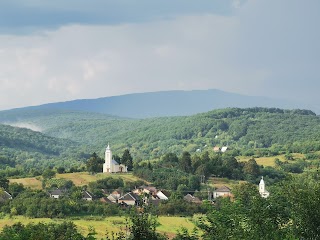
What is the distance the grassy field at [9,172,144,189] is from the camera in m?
67.8

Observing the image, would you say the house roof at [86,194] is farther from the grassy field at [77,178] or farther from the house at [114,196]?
the grassy field at [77,178]

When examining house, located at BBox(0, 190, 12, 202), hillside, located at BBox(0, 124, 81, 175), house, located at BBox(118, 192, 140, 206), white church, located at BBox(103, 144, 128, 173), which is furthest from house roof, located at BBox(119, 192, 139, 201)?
hillside, located at BBox(0, 124, 81, 175)

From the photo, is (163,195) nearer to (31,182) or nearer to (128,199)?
(128,199)

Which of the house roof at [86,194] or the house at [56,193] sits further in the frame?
the house roof at [86,194]

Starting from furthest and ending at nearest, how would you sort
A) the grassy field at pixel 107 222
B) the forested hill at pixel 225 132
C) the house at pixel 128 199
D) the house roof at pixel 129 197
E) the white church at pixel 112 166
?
the forested hill at pixel 225 132
the white church at pixel 112 166
the house roof at pixel 129 197
the house at pixel 128 199
the grassy field at pixel 107 222

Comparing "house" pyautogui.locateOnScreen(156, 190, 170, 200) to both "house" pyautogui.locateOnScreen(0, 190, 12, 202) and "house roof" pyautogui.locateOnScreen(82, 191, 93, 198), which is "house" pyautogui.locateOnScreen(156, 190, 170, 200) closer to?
"house roof" pyautogui.locateOnScreen(82, 191, 93, 198)

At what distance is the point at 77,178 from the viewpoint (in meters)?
71.5

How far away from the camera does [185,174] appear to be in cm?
7638

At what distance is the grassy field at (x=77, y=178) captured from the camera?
2670 inches

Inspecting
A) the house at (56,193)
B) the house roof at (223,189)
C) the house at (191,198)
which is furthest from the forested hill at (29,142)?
the house at (191,198)

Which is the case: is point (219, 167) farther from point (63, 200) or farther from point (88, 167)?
point (63, 200)

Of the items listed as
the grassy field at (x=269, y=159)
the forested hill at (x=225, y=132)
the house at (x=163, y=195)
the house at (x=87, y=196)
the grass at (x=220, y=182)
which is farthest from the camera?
the forested hill at (x=225, y=132)

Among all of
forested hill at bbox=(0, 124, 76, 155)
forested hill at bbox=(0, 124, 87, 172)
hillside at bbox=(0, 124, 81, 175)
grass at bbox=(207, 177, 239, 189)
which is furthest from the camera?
forested hill at bbox=(0, 124, 76, 155)

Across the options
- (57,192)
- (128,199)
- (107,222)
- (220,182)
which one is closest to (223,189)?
(220,182)
